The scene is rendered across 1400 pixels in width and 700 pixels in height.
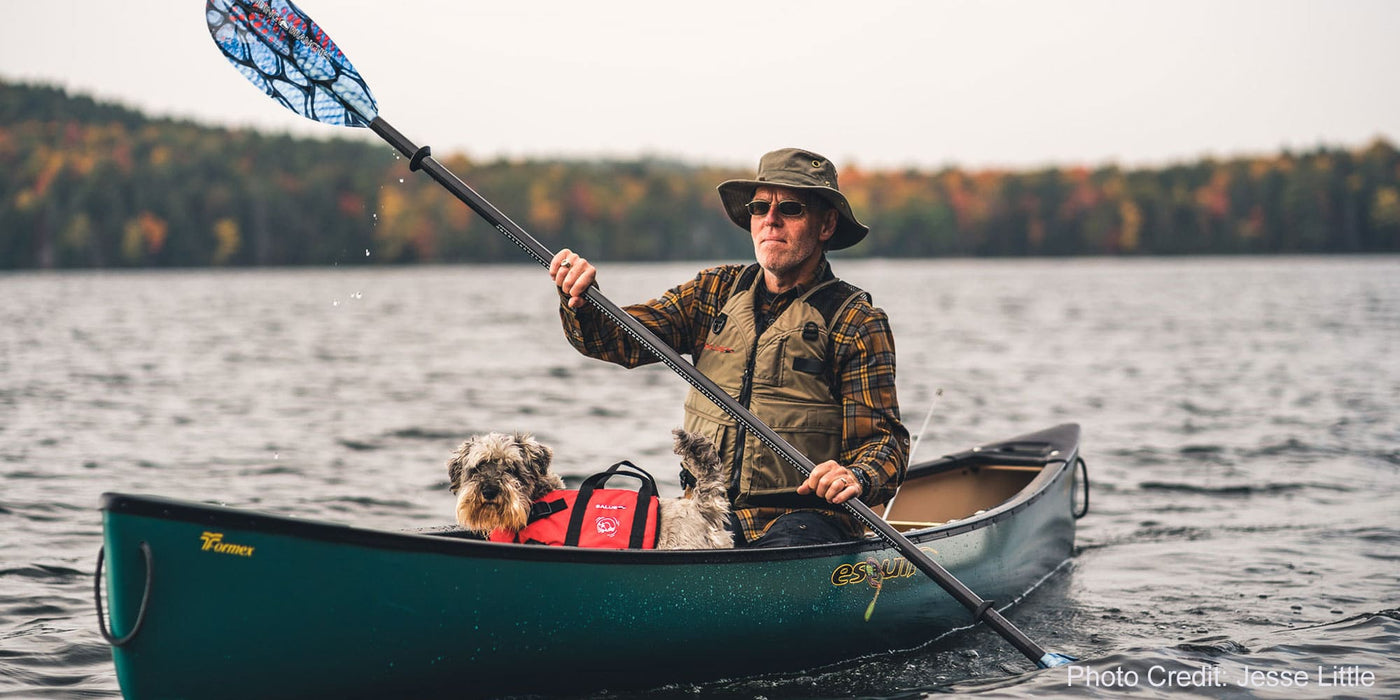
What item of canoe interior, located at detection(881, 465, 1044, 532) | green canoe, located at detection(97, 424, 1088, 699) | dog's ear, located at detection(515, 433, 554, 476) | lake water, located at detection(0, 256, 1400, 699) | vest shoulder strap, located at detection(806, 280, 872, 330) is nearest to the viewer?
green canoe, located at detection(97, 424, 1088, 699)

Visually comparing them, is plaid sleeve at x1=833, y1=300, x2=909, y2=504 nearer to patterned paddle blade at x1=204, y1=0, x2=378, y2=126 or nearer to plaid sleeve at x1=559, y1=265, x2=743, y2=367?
plaid sleeve at x1=559, y1=265, x2=743, y2=367

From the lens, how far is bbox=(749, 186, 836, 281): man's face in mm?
4969

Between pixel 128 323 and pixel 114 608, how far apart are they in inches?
1284

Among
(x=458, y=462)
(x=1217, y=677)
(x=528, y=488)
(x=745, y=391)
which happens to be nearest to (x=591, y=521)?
(x=528, y=488)

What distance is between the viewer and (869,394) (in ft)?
16.1

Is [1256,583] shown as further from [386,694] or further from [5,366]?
[5,366]

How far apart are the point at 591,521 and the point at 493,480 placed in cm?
44

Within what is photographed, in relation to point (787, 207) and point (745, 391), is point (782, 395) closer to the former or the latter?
point (745, 391)

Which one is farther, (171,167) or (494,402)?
(171,167)

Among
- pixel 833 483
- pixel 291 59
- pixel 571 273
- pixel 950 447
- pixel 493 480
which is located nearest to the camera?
pixel 493 480

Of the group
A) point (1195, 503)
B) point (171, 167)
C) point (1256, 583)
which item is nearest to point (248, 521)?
point (1256, 583)

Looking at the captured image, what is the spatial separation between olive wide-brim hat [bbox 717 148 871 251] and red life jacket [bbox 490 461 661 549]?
1.35 metres

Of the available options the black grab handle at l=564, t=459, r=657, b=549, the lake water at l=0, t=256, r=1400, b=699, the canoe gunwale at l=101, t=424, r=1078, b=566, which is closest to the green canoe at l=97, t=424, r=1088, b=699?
the canoe gunwale at l=101, t=424, r=1078, b=566

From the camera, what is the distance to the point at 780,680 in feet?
17.0
